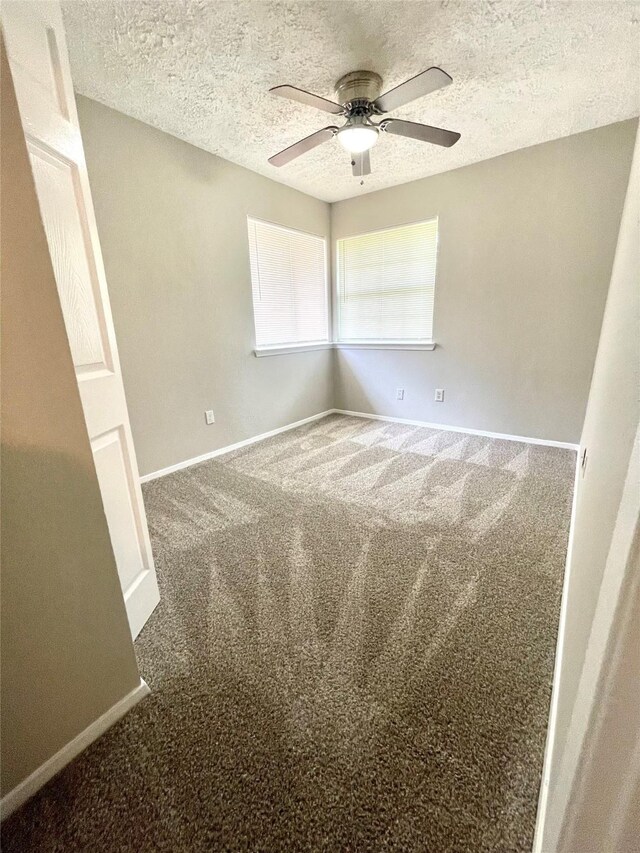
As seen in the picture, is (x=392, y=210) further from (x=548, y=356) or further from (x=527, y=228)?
(x=548, y=356)

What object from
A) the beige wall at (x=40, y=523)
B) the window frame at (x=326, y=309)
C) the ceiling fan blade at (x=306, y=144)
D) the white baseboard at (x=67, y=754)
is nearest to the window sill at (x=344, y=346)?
the window frame at (x=326, y=309)

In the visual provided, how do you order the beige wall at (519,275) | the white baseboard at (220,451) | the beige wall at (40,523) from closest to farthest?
the beige wall at (40,523) < the beige wall at (519,275) < the white baseboard at (220,451)

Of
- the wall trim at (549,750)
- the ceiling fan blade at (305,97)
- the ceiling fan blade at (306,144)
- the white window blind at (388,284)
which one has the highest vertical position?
the ceiling fan blade at (305,97)

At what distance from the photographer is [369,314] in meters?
3.98

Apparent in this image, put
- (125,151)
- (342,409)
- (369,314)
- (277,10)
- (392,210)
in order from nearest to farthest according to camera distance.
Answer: (277,10), (125,151), (392,210), (369,314), (342,409)

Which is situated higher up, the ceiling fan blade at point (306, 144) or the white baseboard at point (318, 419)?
the ceiling fan blade at point (306, 144)

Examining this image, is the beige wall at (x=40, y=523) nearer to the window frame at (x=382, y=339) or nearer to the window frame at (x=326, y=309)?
the window frame at (x=326, y=309)

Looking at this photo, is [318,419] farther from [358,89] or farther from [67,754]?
[67,754]

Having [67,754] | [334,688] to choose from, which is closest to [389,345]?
[334,688]

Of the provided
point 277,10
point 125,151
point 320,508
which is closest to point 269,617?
point 320,508

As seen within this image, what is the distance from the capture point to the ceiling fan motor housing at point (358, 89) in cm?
185

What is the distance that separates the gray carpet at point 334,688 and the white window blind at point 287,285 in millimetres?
2072

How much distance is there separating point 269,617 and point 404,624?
550 millimetres

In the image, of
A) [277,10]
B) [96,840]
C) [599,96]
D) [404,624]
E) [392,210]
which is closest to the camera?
[96,840]
